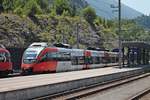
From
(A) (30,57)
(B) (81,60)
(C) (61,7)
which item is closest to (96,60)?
(B) (81,60)

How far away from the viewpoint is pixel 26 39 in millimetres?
88312

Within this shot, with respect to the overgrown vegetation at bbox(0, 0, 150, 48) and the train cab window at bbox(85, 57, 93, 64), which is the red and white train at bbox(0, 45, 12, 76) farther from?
the overgrown vegetation at bbox(0, 0, 150, 48)

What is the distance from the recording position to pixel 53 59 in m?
46.8

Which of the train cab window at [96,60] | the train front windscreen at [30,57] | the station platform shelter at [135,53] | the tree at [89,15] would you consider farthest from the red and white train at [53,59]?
the tree at [89,15]

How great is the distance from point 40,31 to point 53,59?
51832 mm

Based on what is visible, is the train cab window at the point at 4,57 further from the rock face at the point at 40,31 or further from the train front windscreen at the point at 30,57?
the rock face at the point at 40,31

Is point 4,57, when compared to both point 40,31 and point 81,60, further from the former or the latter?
point 40,31

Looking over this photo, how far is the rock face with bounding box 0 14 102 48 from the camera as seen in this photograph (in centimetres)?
8344

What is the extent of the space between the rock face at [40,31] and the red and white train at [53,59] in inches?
754

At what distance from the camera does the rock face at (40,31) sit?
83438 mm

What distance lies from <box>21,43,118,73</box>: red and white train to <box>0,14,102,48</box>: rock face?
1916 centimetres

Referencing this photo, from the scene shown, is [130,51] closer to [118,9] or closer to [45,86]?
[118,9]

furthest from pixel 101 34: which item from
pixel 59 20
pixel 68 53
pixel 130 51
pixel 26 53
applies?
pixel 26 53

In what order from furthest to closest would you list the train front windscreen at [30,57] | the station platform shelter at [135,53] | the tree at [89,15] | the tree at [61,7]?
the tree at [89,15], the tree at [61,7], the station platform shelter at [135,53], the train front windscreen at [30,57]
